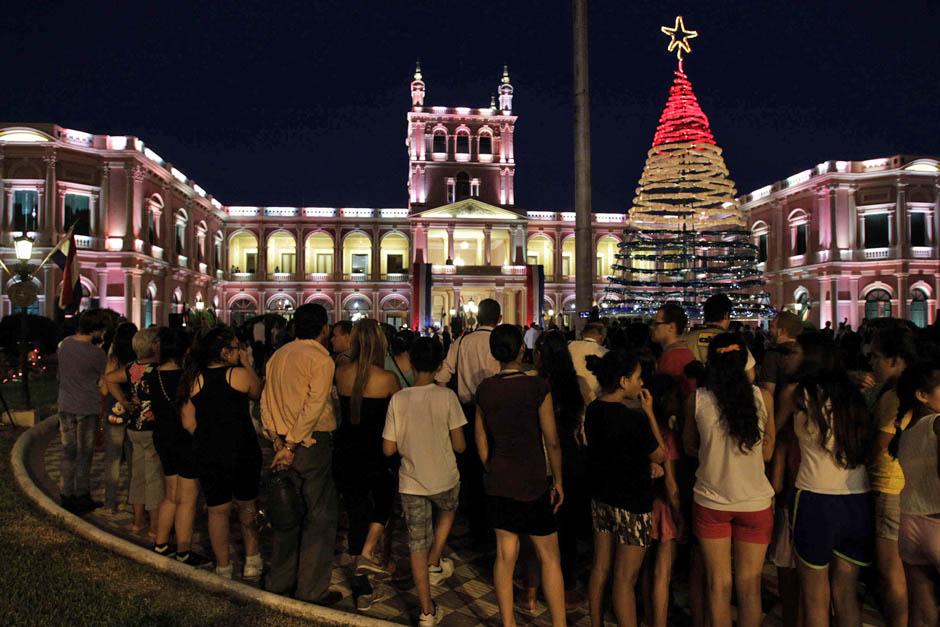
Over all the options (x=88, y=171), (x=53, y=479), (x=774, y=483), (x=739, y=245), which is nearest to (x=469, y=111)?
(x=88, y=171)

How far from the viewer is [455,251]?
51.6m

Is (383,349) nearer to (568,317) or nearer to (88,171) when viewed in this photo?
(88,171)

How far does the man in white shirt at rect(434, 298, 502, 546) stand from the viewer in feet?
18.5

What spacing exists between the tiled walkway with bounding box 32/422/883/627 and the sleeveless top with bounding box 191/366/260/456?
1.25m

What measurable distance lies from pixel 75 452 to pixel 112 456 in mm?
403

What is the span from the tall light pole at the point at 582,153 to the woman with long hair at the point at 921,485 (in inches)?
340

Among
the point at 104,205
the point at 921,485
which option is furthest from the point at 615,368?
the point at 104,205

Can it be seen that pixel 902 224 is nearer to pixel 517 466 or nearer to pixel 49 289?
pixel 517 466

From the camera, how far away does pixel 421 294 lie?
35531 mm

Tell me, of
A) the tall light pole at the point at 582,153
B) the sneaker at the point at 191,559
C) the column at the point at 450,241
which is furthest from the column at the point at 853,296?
the sneaker at the point at 191,559

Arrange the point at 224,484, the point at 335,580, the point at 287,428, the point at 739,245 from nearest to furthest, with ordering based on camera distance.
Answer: the point at 287,428
the point at 224,484
the point at 335,580
the point at 739,245

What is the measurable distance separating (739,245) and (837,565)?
40.0 feet

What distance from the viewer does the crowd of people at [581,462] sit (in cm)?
346

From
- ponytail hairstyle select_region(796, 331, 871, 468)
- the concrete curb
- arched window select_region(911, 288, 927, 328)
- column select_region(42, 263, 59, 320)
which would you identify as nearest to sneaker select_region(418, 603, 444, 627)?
the concrete curb
